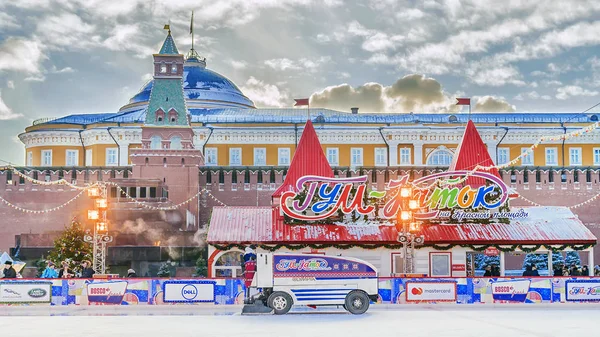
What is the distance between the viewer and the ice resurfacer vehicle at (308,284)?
26.0 meters

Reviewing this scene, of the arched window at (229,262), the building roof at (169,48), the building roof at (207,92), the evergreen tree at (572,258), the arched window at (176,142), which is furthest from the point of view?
the building roof at (207,92)

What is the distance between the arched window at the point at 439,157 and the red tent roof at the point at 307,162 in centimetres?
2509

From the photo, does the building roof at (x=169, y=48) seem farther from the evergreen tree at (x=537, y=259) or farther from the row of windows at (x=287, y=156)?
the evergreen tree at (x=537, y=259)

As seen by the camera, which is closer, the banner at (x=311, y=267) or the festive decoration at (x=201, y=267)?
the banner at (x=311, y=267)

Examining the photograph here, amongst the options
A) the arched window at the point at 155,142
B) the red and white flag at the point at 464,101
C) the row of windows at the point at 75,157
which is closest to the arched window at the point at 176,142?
the arched window at the point at 155,142

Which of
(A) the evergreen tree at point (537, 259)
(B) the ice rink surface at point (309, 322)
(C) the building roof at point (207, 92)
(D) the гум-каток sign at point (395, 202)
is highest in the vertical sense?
(C) the building roof at point (207, 92)

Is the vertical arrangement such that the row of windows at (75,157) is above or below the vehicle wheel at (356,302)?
above

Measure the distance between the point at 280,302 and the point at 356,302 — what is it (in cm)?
229

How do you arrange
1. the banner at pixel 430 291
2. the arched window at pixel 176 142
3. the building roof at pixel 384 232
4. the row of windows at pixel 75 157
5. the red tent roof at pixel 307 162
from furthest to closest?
the row of windows at pixel 75 157, the arched window at pixel 176 142, the red tent roof at pixel 307 162, the building roof at pixel 384 232, the banner at pixel 430 291

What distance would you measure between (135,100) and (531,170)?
34.2 metres

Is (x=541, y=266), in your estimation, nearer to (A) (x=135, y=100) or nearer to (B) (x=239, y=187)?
(B) (x=239, y=187)

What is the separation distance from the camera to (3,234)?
52594mm

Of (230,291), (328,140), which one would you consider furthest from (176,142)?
(230,291)

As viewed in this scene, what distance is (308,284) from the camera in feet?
85.3
